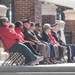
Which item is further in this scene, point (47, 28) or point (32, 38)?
point (47, 28)

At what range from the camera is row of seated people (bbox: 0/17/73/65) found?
36.3ft

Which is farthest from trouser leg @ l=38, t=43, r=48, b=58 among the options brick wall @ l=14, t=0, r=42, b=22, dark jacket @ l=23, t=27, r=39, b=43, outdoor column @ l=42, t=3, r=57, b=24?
outdoor column @ l=42, t=3, r=57, b=24

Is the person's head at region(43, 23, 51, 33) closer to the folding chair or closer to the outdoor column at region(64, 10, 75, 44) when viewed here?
the folding chair

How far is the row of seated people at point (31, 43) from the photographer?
1107 cm

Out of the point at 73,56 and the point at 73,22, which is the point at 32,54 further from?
the point at 73,22

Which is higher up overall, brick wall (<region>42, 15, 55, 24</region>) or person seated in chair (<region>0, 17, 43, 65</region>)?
person seated in chair (<region>0, 17, 43, 65</region>)

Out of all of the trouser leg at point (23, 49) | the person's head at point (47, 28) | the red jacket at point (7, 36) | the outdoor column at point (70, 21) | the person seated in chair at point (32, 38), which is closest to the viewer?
the trouser leg at point (23, 49)

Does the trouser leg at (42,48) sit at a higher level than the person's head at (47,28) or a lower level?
lower

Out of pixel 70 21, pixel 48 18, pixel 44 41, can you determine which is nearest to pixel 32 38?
pixel 44 41

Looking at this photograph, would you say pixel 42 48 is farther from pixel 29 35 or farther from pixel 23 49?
pixel 23 49

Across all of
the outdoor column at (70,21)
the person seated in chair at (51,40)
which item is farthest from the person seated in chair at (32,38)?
the outdoor column at (70,21)

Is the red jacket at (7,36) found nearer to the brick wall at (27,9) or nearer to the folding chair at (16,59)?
the folding chair at (16,59)

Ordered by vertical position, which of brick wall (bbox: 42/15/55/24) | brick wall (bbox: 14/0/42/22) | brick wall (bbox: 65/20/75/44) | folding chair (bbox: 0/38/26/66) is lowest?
brick wall (bbox: 65/20/75/44)

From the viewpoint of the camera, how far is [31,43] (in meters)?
12.0
